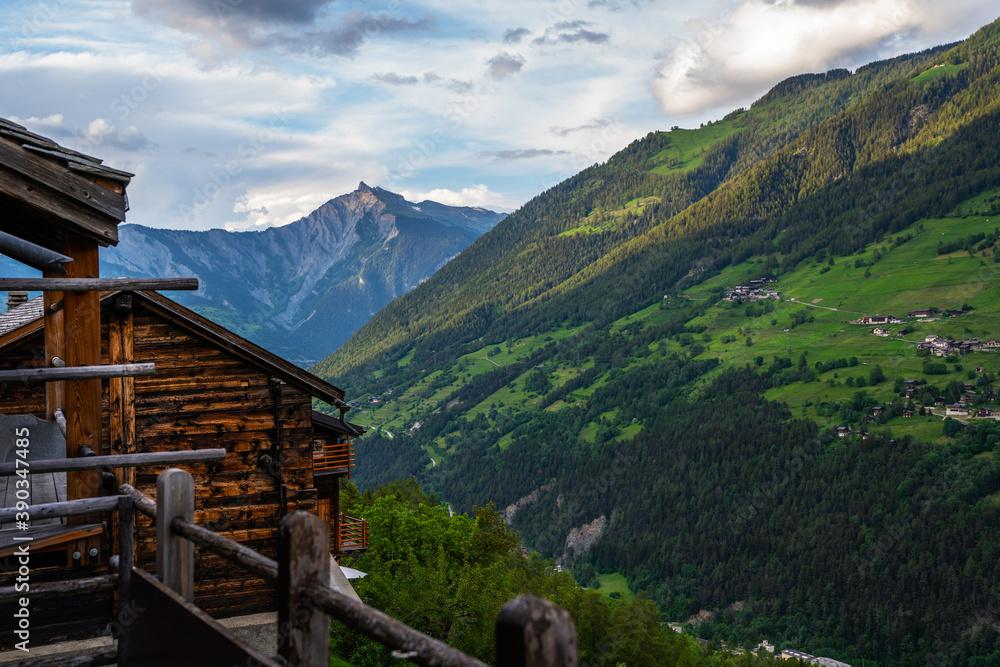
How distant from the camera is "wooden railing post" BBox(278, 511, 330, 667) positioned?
3.08 m

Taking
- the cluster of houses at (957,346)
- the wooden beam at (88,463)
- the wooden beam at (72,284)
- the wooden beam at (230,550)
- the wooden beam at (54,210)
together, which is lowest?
the cluster of houses at (957,346)

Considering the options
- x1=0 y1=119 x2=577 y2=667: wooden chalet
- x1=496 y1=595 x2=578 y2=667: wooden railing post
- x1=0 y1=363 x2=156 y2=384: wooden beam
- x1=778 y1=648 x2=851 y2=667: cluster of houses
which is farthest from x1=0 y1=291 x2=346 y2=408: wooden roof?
x1=778 y1=648 x2=851 y2=667: cluster of houses

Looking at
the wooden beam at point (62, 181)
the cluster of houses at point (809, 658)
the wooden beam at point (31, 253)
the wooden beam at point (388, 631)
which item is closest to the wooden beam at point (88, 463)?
the wooden beam at point (31, 253)

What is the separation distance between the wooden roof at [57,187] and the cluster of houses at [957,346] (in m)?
183

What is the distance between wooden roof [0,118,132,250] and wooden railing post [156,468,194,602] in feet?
6.42

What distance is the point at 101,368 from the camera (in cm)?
489

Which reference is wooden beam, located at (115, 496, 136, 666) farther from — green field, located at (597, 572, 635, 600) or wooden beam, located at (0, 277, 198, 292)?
green field, located at (597, 572, 635, 600)

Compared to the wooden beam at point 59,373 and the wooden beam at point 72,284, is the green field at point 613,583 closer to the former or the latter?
the wooden beam at point 72,284

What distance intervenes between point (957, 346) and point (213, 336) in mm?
180276

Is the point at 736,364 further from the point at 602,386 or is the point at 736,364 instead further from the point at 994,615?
the point at 994,615

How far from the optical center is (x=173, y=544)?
4.48m

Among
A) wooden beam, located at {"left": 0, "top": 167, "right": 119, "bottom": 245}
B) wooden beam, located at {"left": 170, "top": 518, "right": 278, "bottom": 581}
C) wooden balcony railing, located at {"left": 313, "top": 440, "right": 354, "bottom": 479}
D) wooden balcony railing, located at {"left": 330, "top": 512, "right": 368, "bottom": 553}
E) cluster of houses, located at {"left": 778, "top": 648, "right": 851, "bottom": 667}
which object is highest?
wooden beam, located at {"left": 0, "top": 167, "right": 119, "bottom": 245}

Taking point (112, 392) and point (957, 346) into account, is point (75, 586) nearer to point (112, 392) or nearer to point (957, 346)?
point (112, 392)

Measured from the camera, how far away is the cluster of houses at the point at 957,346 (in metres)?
160
